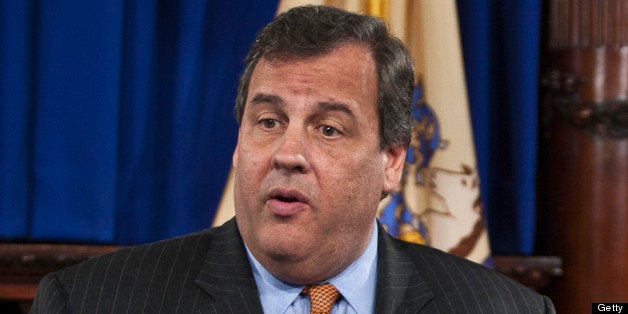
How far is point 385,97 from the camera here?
1.80 meters

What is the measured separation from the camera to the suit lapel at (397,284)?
1768 mm

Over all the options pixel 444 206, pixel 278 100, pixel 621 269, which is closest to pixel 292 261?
pixel 278 100

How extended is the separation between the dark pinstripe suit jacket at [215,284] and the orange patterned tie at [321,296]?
0.09 meters

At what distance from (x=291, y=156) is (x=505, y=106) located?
129cm

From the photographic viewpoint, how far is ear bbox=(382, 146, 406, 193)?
185 centimetres

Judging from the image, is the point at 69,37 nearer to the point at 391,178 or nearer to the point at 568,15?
the point at 391,178

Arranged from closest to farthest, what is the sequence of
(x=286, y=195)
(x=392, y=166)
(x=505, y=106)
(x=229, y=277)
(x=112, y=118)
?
1. (x=286, y=195)
2. (x=229, y=277)
3. (x=392, y=166)
4. (x=112, y=118)
5. (x=505, y=106)

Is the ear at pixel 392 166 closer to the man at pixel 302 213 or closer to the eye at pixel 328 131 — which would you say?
the man at pixel 302 213

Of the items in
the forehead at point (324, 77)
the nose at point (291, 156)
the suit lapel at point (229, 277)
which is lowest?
the suit lapel at point (229, 277)

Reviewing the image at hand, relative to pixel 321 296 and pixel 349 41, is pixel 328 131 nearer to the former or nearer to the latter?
pixel 349 41

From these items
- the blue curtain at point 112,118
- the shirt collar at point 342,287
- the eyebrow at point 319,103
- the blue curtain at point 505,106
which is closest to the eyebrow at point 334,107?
the eyebrow at point 319,103

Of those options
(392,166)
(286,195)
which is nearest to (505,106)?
(392,166)

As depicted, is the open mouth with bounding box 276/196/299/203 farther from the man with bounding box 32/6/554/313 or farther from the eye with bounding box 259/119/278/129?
the eye with bounding box 259/119/278/129

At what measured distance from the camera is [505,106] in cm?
275
